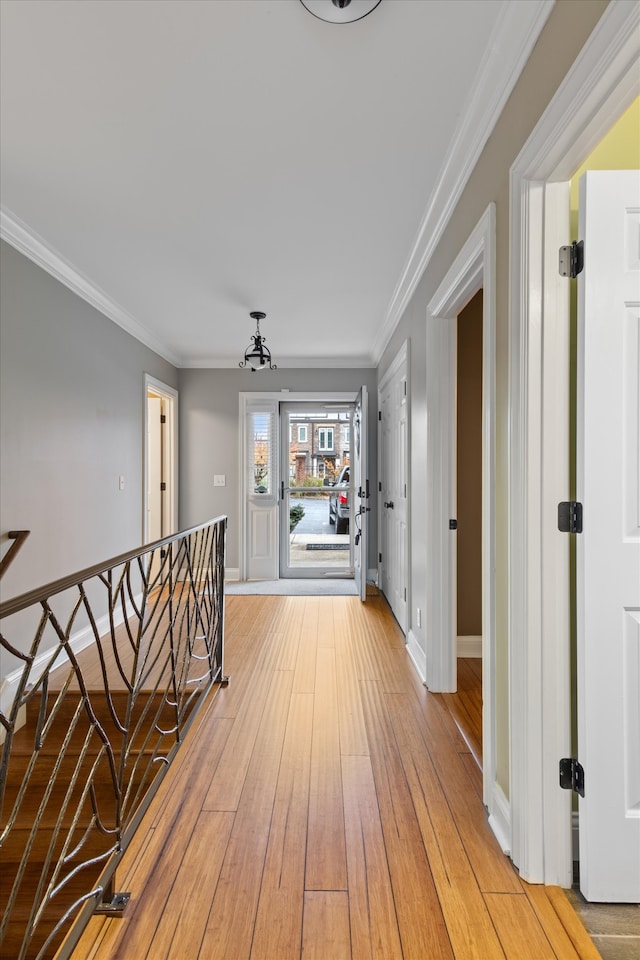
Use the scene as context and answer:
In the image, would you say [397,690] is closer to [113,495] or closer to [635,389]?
[635,389]

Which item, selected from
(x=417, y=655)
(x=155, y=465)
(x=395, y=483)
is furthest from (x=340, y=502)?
(x=417, y=655)

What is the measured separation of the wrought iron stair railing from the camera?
4.96 feet

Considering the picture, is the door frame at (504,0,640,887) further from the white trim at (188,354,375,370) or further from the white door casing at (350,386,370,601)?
the white trim at (188,354,375,370)

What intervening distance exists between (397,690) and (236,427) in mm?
3806

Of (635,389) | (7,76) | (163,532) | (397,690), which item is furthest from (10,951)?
(163,532)

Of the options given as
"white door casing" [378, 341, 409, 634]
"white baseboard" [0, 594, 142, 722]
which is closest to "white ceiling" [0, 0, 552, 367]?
"white door casing" [378, 341, 409, 634]

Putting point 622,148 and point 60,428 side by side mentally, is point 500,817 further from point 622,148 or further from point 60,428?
point 60,428

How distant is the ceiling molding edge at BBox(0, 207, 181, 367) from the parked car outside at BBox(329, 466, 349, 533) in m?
2.59

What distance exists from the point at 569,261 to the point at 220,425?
4.87 metres

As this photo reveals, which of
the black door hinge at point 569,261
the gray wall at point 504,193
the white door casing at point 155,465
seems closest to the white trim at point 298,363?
the white door casing at point 155,465

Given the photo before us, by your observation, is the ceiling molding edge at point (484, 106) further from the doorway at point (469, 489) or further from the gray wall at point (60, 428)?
the gray wall at point (60, 428)

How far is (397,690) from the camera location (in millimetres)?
2898

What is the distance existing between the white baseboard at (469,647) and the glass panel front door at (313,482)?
2626 mm

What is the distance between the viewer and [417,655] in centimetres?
324
